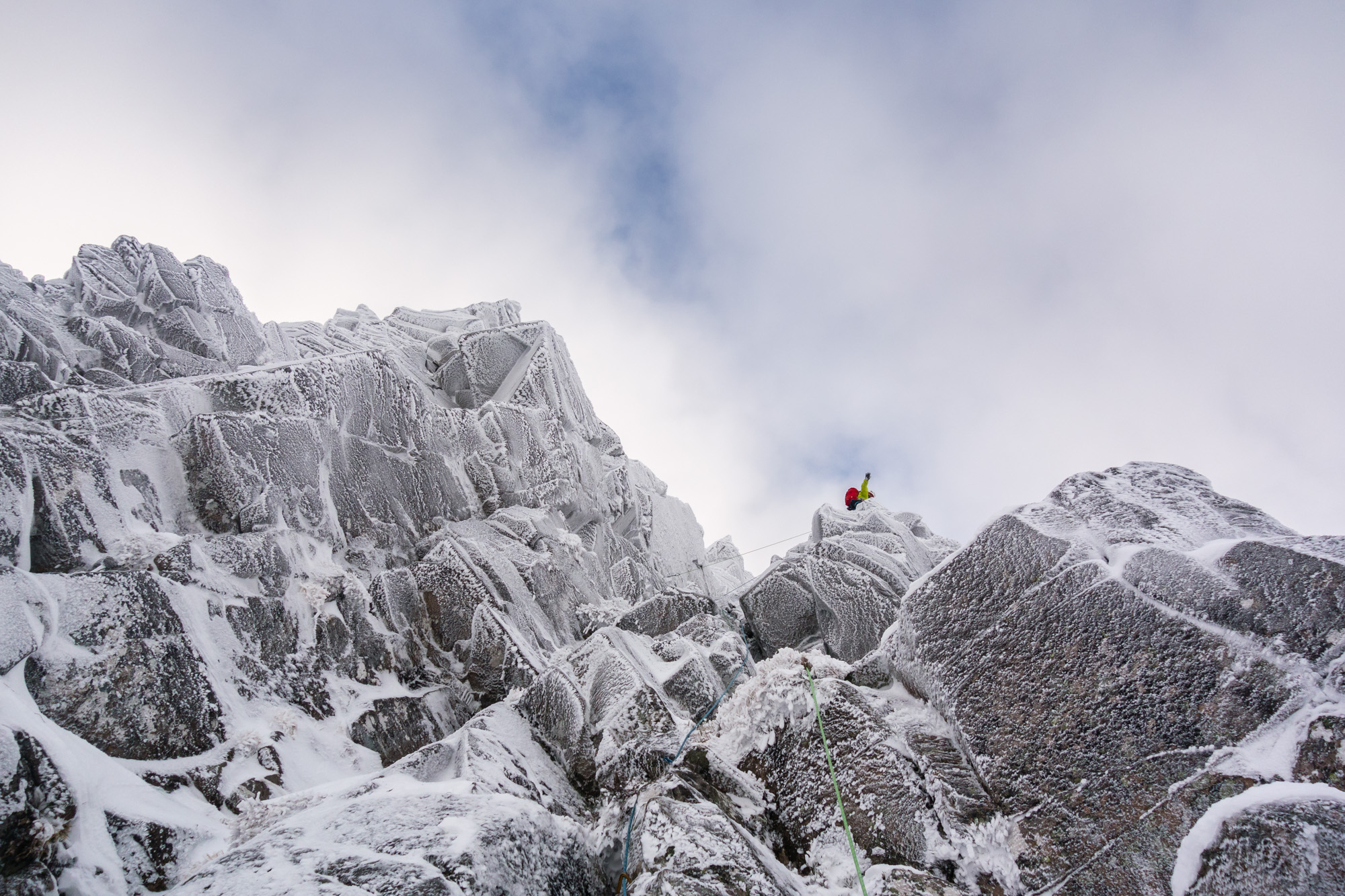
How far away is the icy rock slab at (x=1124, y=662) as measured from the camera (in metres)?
4.34

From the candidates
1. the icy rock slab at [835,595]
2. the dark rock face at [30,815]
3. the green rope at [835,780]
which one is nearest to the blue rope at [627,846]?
the green rope at [835,780]

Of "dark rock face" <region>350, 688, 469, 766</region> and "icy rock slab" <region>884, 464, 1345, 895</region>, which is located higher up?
"dark rock face" <region>350, 688, 469, 766</region>

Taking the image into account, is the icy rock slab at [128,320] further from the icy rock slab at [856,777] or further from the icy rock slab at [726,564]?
the icy rock slab at [726,564]

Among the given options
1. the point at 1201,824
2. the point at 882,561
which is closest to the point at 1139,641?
the point at 1201,824

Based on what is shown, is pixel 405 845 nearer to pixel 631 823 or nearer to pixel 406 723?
pixel 631 823

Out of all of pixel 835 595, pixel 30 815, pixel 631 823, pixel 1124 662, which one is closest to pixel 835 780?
pixel 631 823

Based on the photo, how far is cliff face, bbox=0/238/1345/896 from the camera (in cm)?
446

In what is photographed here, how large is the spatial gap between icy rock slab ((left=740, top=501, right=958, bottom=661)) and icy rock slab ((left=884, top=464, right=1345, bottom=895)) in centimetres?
637

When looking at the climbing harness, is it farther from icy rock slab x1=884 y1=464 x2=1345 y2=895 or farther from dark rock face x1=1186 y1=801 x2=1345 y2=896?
dark rock face x1=1186 y1=801 x2=1345 y2=896

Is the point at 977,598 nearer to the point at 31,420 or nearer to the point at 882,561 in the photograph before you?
the point at 882,561

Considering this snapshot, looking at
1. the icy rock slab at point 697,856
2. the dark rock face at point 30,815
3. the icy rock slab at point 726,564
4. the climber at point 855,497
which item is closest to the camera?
the icy rock slab at point 697,856

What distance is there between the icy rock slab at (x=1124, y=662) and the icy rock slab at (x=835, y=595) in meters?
6.37

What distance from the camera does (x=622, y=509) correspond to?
73.7ft

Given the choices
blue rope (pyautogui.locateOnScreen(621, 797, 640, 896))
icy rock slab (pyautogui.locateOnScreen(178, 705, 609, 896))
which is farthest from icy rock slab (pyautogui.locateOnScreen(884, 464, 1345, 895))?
icy rock slab (pyautogui.locateOnScreen(178, 705, 609, 896))
